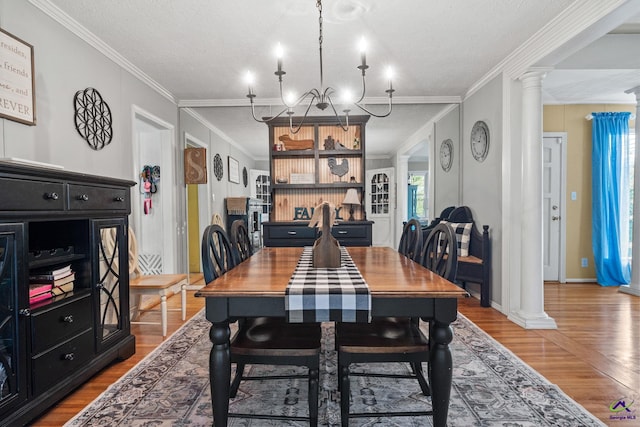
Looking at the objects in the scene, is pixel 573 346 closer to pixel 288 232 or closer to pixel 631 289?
pixel 631 289

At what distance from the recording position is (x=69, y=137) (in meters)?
2.58

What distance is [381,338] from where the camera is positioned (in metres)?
1.61

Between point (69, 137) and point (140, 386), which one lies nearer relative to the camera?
point (140, 386)

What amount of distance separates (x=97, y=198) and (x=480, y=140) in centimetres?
365

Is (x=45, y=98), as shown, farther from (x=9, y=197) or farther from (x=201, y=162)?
(x=201, y=162)

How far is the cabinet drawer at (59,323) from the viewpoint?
5.65 feet

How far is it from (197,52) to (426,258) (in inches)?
102

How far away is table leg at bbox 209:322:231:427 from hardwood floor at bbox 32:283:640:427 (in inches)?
36.0

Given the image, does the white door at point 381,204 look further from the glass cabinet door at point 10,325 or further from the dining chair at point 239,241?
the glass cabinet door at point 10,325

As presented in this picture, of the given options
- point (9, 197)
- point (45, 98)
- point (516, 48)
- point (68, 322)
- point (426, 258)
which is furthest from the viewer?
point (516, 48)

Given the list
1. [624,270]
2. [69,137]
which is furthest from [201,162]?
[624,270]

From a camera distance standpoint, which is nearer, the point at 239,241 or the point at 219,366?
the point at 219,366

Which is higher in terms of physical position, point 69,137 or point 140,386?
point 69,137

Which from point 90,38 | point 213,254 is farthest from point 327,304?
point 90,38
